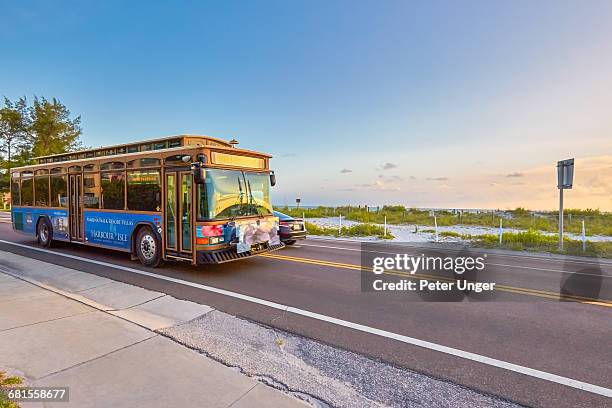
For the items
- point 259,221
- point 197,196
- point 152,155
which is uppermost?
point 152,155

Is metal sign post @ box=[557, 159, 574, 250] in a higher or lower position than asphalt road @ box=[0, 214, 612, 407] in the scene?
higher

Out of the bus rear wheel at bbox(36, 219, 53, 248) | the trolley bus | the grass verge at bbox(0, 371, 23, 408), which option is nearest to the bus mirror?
the trolley bus

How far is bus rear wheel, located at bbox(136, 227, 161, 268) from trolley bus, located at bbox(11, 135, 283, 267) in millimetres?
26

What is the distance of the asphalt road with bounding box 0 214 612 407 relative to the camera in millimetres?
3626

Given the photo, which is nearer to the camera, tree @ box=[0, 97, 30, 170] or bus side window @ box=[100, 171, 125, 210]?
bus side window @ box=[100, 171, 125, 210]

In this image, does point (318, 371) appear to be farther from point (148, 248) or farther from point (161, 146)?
point (161, 146)

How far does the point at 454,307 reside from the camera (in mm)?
5902

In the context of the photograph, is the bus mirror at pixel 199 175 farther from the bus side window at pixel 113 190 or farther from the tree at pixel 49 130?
the tree at pixel 49 130

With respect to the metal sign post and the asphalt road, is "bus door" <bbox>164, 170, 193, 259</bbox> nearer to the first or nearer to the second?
the asphalt road

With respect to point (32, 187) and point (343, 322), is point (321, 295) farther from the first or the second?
point (32, 187)

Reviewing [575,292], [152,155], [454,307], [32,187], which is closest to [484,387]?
[454,307]

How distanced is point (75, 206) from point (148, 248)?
161 inches

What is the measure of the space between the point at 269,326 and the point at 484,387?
2.83 meters

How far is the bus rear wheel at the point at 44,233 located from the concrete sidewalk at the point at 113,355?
6598 mm
